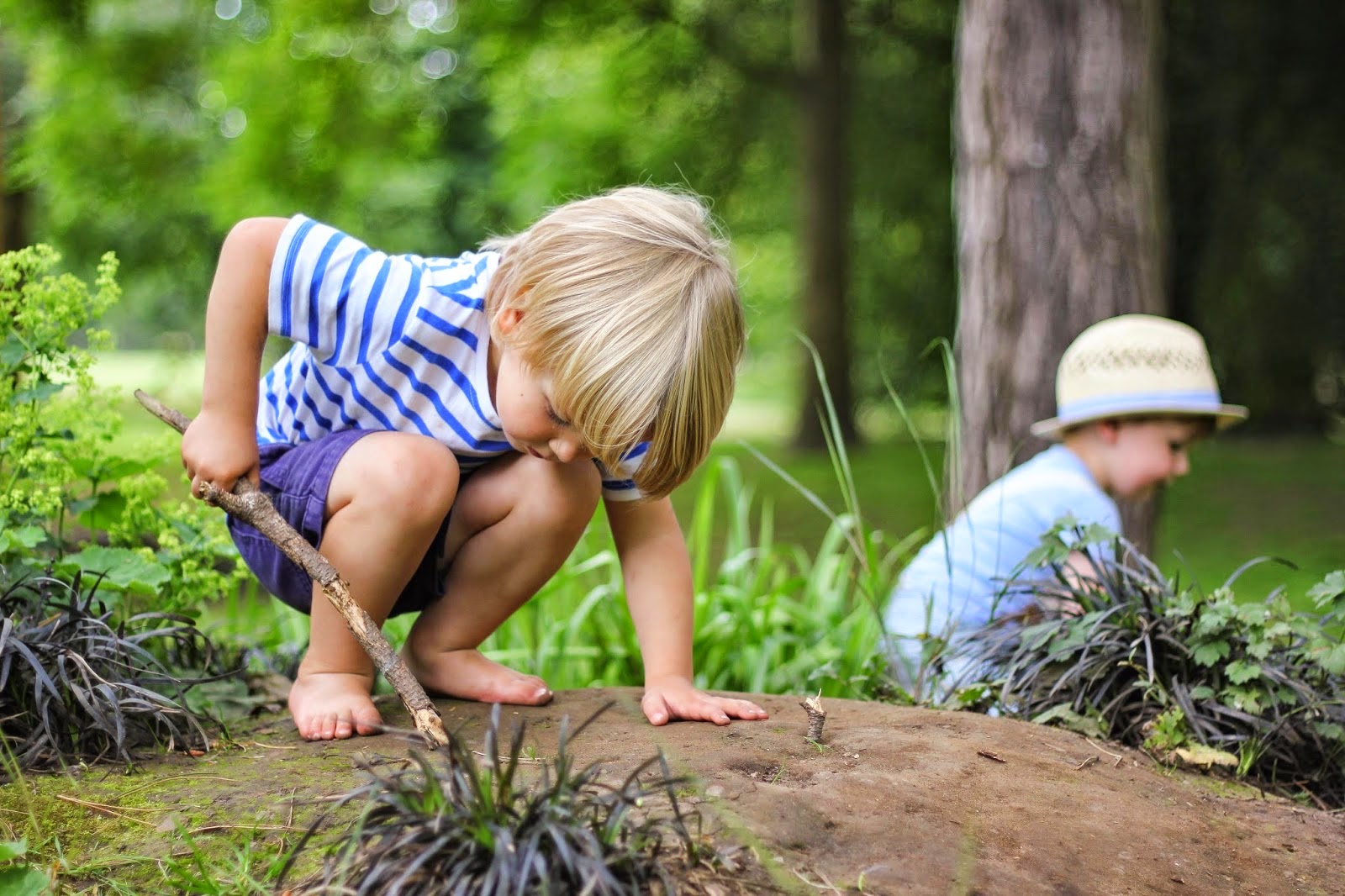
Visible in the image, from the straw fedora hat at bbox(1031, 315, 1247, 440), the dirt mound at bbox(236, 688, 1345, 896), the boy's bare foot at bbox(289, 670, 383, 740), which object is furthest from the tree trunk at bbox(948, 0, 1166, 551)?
the boy's bare foot at bbox(289, 670, 383, 740)

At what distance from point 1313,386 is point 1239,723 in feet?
34.7

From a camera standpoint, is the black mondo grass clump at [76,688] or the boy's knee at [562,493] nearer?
the black mondo grass clump at [76,688]

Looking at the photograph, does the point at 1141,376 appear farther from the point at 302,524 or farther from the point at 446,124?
the point at 446,124

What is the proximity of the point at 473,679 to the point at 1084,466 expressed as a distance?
186 cm

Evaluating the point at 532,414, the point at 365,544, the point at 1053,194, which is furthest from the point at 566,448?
the point at 1053,194

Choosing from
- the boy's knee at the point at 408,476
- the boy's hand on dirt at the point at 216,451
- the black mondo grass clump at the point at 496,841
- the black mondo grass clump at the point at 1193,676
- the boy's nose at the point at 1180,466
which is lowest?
the black mondo grass clump at the point at 1193,676

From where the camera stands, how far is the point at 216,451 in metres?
2.04

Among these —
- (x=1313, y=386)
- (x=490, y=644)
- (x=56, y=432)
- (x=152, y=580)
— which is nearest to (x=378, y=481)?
(x=152, y=580)

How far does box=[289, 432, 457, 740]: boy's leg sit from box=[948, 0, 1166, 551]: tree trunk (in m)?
2.09

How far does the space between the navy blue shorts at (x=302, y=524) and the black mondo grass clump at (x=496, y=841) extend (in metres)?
0.78

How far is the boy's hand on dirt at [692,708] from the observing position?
6.63 feet

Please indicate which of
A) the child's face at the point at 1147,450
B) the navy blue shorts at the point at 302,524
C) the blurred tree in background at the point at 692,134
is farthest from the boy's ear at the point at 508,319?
the blurred tree in background at the point at 692,134

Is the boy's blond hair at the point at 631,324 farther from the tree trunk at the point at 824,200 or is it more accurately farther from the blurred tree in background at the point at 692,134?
the tree trunk at the point at 824,200

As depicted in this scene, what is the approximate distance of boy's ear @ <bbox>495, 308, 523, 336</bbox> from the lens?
198 cm
